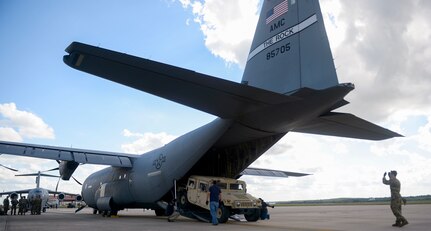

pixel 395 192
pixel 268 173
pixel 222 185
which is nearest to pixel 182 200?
pixel 222 185

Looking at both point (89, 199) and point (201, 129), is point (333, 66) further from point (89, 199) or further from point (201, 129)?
point (89, 199)

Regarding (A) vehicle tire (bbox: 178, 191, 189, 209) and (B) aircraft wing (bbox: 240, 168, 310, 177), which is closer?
(A) vehicle tire (bbox: 178, 191, 189, 209)

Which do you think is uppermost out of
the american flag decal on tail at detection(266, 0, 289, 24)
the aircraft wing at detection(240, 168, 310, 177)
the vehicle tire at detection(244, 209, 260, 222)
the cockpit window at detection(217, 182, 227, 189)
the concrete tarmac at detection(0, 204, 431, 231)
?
the american flag decal on tail at detection(266, 0, 289, 24)

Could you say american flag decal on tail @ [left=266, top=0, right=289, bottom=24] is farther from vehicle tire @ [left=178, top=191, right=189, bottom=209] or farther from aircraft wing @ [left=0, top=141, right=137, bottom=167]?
aircraft wing @ [left=0, top=141, right=137, bottom=167]

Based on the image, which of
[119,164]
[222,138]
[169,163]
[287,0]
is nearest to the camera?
[287,0]

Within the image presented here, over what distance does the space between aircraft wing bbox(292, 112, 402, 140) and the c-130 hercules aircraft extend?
3 cm

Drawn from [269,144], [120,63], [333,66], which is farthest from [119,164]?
[333,66]

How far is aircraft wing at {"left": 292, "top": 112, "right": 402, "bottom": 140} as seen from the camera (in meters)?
10.5

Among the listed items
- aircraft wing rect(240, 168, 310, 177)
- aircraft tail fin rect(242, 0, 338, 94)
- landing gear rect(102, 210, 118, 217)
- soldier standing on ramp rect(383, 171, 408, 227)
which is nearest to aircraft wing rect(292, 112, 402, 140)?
soldier standing on ramp rect(383, 171, 408, 227)

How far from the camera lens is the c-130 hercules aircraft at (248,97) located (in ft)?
26.1

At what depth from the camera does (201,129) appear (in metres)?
13.2

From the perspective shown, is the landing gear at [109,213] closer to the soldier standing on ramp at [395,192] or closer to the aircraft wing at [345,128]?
the aircraft wing at [345,128]

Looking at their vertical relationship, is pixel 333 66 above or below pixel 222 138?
above

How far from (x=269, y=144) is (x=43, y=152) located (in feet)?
33.0
